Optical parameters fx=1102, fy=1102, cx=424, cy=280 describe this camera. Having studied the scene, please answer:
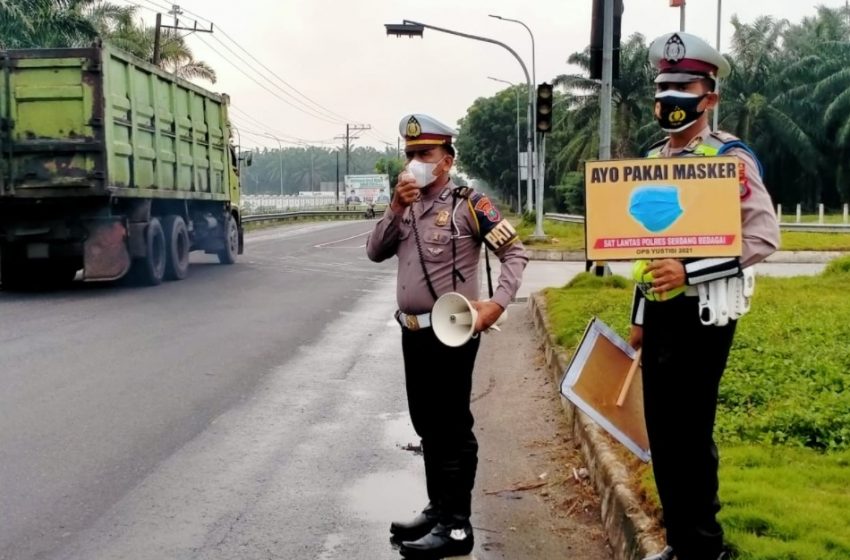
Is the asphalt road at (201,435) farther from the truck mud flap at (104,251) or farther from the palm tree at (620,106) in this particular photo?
the palm tree at (620,106)

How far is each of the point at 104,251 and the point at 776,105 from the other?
46.3 m

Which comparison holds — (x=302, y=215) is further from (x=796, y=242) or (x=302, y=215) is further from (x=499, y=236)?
(x=499, y=236)

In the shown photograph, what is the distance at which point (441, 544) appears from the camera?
453 centimetres

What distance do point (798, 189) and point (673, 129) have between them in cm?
5781

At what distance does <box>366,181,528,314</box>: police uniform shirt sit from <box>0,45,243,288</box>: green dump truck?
11.3 meters

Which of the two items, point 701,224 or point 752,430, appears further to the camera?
point 752,430

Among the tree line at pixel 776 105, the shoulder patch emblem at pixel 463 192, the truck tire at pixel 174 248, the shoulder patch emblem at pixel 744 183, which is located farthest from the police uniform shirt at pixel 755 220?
the tree line at pixel 776 105

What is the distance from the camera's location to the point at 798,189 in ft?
191

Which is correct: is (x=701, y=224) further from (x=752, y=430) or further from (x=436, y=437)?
(x=752, y=430)

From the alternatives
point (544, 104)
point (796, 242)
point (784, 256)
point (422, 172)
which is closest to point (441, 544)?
point (422, 172)

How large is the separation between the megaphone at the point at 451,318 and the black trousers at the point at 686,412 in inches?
30.6

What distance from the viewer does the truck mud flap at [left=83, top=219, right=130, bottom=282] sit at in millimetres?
15570

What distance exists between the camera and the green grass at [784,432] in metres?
3.99

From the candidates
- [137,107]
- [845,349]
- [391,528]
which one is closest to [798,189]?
[137,107]
